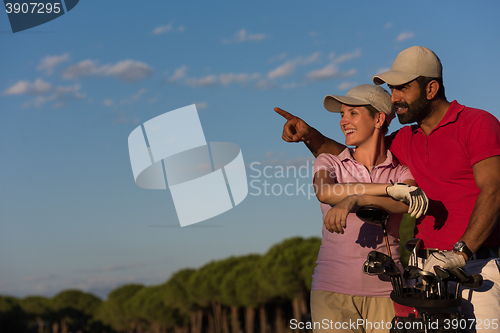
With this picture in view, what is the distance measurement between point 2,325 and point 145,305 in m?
17.4

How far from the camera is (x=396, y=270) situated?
3740 millimetres

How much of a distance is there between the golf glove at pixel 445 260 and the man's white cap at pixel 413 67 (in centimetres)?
161

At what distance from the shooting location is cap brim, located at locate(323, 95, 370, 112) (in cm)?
471

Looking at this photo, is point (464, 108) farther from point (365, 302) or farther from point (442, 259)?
point (365, 302)

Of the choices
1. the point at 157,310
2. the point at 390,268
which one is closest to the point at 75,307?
the point at 157,310

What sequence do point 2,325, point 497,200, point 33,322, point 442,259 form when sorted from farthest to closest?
point 33,322 < point 2,325 < point 497,200 < point 442,259

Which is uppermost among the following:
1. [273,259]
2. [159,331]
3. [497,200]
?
[497,200]

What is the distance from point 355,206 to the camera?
4363 millimetres

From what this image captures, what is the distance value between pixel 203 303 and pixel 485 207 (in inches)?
2126

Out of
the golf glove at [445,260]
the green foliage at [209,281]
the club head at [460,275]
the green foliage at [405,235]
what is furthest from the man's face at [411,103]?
the green foliage at [209,281]

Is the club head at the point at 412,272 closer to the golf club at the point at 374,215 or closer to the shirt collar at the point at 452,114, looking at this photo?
the golf club at the point at 374,215

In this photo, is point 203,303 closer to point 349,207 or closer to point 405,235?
point 405,235

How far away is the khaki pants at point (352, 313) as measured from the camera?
4328 millimetres

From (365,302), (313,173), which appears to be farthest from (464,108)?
(365,302)
